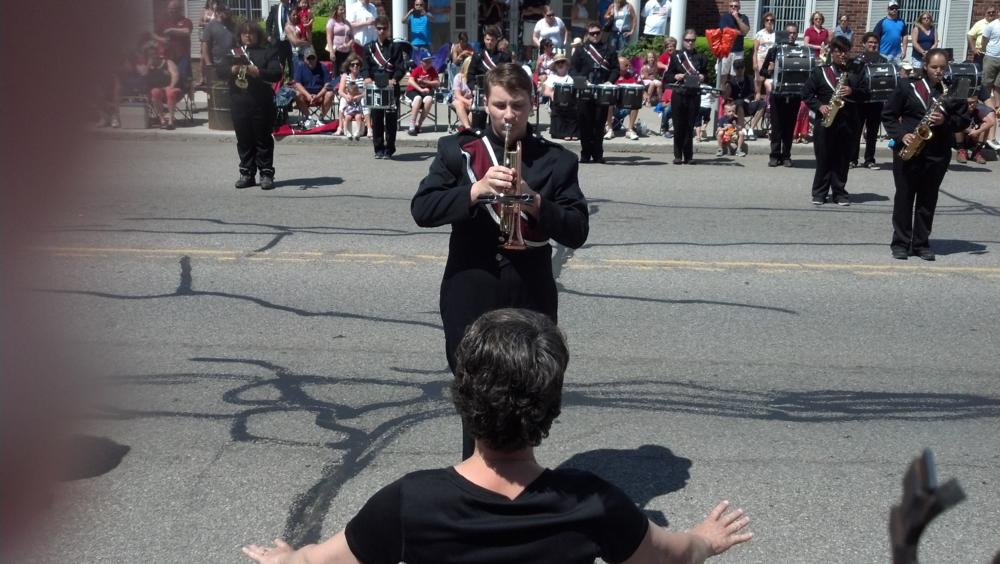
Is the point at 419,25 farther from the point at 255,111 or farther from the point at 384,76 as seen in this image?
the point at 255,111

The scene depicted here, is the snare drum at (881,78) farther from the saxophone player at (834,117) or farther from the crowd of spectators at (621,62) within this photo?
the crowd of spectators at (621,62)

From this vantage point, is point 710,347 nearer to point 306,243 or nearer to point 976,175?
point 306,243

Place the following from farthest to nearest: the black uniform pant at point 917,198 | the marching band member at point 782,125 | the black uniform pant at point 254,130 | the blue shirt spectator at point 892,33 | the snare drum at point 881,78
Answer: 1. the blue shirt spectator at point 892,33
2. the marching band member at point 782,125
3. the snare drum at point 881,78
4. the black uniform pant at point 254,130
5. the black uniform pant at point 917,198

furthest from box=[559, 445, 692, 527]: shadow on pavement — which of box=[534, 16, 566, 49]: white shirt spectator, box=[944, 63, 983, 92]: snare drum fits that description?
box=[534, 16, 566, 49]: white shirt spectator

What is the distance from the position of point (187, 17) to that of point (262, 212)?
9948 mm

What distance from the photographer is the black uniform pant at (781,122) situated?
14828mm

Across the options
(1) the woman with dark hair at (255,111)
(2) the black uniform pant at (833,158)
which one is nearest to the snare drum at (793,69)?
(2) the black uniform pant at (833,158)

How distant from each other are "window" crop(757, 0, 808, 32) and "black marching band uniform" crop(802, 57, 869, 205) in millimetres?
11566

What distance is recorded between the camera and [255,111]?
12.1 metres

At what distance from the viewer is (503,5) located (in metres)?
24.7

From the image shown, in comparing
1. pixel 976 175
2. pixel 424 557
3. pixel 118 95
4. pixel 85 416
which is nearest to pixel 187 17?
pixel 118 95

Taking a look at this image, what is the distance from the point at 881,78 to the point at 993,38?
6919 mm

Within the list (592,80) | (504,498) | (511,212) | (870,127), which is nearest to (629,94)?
(592,80)

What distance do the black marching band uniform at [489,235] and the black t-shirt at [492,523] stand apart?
1.42 metres
